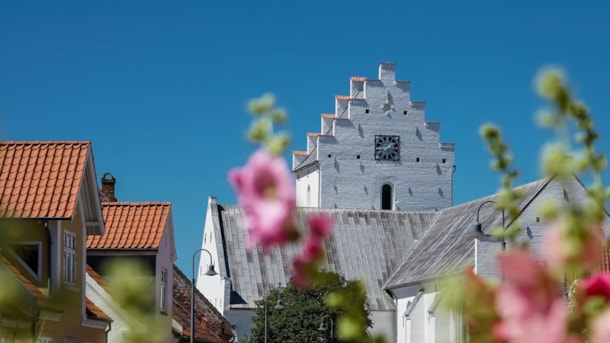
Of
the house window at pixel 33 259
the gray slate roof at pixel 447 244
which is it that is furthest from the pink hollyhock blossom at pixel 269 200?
the gray slate roof at pixel 447 244

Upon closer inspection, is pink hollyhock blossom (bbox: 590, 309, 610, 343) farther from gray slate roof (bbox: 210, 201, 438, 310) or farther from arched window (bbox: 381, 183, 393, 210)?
arched window (bbox: 381, 183, 393, 210)

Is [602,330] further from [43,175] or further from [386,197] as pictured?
[386,197]

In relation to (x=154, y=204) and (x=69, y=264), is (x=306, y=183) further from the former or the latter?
(x=69, y=264)

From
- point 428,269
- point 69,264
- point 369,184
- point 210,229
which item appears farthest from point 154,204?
point 369,184

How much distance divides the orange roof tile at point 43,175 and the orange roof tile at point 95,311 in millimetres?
2990

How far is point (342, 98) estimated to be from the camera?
245 ft

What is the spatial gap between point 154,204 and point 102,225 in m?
4.87

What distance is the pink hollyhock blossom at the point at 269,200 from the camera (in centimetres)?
236

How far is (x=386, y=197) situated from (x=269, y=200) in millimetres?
69947

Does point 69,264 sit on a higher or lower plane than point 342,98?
lower

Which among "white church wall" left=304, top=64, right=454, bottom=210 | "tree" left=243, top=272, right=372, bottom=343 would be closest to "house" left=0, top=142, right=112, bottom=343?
"tree" left=243, top=272, right=372, bottom=343

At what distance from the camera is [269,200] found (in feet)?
7.84

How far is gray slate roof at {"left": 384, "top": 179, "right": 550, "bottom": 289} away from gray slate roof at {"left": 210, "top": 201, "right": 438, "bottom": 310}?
32.0 inches

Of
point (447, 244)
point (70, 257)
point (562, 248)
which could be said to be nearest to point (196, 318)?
point (447, 244)
